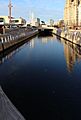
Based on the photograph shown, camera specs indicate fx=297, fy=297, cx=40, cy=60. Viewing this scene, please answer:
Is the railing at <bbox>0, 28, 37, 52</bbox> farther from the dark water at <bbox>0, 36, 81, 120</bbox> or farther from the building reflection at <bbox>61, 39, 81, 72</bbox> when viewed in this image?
the dark water at <bbox>0, 36, 81, 120</bbox>

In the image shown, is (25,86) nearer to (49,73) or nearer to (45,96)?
(45,96)

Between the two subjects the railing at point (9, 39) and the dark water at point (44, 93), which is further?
the railing at point (9, 39)

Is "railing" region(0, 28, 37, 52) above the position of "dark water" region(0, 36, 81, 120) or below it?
above

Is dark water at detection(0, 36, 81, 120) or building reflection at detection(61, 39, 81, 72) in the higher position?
dark water at detection(0, 36, 81, 120)

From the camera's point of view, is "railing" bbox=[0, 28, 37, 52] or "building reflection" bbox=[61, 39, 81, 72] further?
"railing" bbox=[0, 28, 37, 52]

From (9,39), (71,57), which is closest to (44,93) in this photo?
(71,57)

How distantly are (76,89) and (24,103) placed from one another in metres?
5.11

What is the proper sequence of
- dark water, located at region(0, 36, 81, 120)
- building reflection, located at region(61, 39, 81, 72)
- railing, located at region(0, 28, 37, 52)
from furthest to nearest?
railing, located at region(0, 28, 37, 52) → building reflection, located at region(61, 39, 81, 72) → dark water, located at region(0, 36, 81, 120)

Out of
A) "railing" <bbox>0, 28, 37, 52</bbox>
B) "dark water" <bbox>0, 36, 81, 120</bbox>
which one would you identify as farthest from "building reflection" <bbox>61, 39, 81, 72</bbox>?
"railing" <bbox>0, 28, 37, 52</bbox>

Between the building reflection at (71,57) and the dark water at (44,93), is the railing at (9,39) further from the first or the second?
the dark water at (44,93)

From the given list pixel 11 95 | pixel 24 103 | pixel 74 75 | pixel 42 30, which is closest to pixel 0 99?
pixel 24 103

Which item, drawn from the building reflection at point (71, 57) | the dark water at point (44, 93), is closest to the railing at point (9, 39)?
the building reflection at point (71, 57)

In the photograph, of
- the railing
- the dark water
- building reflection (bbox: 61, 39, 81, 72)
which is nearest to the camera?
the dark water

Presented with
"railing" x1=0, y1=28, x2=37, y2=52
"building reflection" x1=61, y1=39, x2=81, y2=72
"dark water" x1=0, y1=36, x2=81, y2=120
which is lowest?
"building reflection" x1=61, y1=39, x2=81, y2=72
